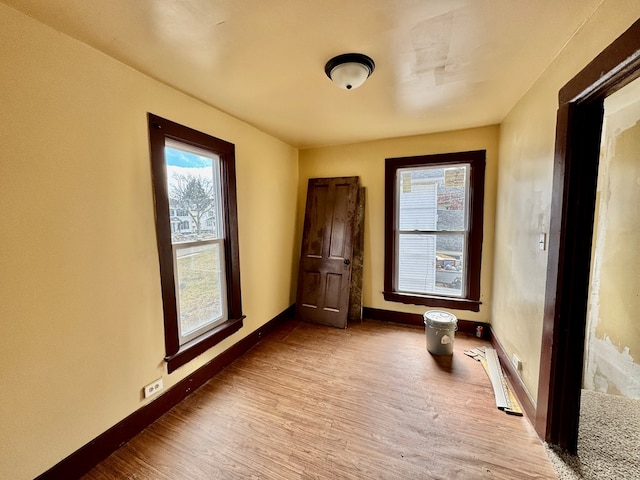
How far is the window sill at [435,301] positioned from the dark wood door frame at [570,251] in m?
1.54

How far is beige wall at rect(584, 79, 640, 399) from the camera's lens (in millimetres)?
1956

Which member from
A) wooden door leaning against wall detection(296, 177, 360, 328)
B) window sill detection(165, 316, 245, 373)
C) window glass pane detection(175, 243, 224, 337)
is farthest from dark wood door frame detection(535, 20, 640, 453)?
window glass pane detection(175, 243, 224, 337)

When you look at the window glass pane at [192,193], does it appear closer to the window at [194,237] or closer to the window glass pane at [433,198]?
the window at [194,237]

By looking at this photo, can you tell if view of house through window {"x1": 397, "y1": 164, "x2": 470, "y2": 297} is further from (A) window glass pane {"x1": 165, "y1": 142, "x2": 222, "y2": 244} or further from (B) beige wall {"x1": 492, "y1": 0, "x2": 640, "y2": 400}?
(A) window glass pane {"x1": 165, "y1": 142, "x2": 222, "y2": 244}

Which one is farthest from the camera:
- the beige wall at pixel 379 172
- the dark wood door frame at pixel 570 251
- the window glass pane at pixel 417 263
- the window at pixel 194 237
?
the window glass pane at pixel 417 263

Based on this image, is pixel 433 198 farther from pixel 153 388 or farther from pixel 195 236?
pixel 153 388

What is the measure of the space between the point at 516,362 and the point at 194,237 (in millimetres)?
2821

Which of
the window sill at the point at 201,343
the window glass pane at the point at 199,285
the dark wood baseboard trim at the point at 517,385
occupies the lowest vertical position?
the dark wood baseboard trim at the point at 517,385

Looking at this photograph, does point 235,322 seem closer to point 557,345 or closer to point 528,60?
point 557,345

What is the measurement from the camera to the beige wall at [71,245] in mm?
1217

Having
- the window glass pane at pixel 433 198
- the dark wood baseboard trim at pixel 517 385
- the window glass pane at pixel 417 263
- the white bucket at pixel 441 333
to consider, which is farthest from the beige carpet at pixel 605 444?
the window glass pane at pixel 433 198

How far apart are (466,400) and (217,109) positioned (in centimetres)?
315

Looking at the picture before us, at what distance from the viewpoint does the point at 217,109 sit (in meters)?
2.33

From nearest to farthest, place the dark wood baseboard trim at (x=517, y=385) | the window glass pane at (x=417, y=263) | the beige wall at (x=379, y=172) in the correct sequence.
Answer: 1. the dark wood baseboard trim at (x=517, y=385)
2. the beige wall at (x=379, y=172)
3. the window glass pane at (x=417, y=263)
